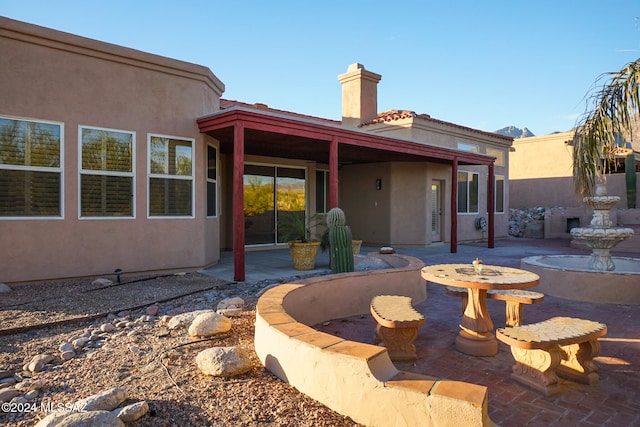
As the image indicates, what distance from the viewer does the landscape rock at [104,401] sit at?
2453 millimetres

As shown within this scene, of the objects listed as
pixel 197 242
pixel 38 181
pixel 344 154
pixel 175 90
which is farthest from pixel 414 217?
pixel 38 181

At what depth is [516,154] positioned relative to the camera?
24141 mm

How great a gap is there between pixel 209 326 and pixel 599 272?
18.2ft

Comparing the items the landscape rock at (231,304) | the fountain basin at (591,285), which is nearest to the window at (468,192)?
the fountain basin at (591,285)

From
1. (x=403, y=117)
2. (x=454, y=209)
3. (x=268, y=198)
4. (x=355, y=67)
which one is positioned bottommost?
(x=454, y=209)

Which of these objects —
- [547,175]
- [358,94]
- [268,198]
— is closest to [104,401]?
[268,198]

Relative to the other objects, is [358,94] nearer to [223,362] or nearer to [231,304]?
[231,304]

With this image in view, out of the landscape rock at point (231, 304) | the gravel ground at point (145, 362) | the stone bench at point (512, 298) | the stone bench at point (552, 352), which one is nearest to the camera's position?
the gravel ground at point (145, 362)

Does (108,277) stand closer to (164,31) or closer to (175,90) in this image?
(175,90)

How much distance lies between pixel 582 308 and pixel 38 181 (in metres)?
8.43

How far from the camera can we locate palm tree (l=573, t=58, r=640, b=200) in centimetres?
490

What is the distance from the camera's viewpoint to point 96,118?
6.80 m

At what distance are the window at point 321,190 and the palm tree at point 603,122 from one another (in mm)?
8027

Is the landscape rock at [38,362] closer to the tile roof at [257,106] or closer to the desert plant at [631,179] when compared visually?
the tile roof at [257,106]
